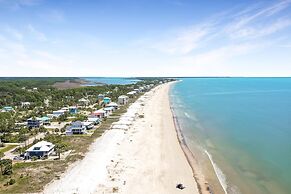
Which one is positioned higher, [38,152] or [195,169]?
[38,152]

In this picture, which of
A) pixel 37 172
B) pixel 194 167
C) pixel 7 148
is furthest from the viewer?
pixel 7 148

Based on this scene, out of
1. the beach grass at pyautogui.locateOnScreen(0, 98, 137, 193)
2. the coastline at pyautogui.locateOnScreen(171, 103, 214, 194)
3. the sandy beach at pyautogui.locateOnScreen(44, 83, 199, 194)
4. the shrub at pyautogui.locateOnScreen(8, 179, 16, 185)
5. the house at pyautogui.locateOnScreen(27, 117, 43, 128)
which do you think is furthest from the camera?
the house at pyautogui.locateOnScreen(27, 117, 43, 128)

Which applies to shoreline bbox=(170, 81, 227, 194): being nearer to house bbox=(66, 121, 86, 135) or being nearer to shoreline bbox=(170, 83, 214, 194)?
shoreline bbox=(170, 83, 214, 194)

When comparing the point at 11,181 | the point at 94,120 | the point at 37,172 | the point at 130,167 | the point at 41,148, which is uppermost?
the point at 41,148

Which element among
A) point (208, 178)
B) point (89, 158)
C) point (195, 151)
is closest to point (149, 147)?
point (195, 151)

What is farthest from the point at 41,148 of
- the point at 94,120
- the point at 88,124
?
the point at 94,120

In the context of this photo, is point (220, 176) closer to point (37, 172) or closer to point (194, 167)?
point (194, 167)

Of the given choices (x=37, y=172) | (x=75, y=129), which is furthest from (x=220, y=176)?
(x=75, y=129)

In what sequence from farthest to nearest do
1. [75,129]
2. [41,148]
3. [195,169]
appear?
[75,129]
[41,148]
[195,169]

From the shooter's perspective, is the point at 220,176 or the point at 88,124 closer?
the point at 220,176

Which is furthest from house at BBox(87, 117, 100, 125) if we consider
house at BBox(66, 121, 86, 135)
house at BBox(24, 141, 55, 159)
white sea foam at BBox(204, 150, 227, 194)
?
white sea foam at BBox(204, 150, 227, 194)
